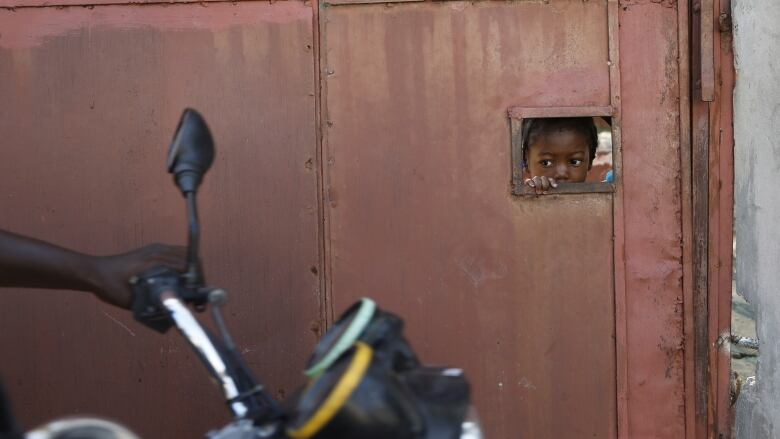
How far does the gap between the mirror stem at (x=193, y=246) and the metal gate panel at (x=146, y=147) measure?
127 centimetres

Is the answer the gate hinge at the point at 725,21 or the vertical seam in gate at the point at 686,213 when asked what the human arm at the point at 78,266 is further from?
the gate hinge at the point at 725,21

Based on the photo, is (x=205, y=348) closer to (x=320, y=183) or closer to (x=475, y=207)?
(x=320, y=183)

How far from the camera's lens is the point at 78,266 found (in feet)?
6.36

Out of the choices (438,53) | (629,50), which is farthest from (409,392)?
(629,50)

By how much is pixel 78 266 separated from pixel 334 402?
0.93 m

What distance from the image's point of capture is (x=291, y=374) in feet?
9.98

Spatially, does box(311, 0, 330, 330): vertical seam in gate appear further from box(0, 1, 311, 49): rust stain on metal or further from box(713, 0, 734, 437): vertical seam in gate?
box(713, 0, 734, 437): vertical seam in gate

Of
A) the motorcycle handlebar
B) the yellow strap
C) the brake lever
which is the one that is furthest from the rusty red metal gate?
the yellow strap

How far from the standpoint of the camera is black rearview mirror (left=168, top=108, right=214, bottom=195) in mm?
1711

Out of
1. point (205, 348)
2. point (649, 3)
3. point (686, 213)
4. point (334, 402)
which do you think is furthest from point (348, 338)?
point (649, 3)

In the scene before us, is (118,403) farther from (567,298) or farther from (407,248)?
(567,298)

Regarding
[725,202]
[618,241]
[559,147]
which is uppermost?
[559,147]

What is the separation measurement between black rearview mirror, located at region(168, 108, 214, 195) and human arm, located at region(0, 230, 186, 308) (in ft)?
0.76

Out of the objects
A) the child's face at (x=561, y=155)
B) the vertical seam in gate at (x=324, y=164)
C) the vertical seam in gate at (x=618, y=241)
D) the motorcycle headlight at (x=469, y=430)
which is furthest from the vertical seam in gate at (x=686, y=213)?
the motorcycle headlight at (x=469, y=430)
